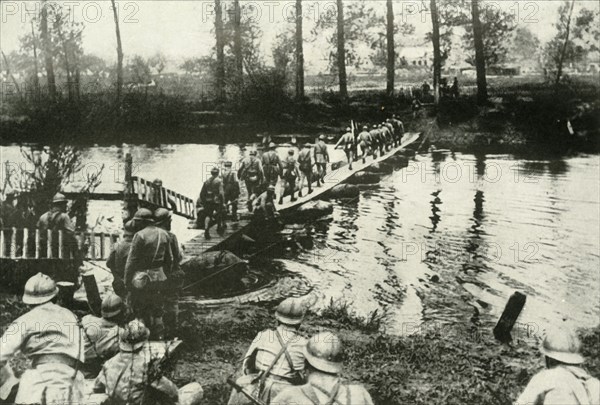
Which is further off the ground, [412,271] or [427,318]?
[412,271]

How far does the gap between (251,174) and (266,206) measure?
39 cm

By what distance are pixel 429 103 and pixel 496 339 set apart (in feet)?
7.05

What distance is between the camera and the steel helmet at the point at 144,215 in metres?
4.85

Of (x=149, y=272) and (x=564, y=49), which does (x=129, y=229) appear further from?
(x=564, y=49)

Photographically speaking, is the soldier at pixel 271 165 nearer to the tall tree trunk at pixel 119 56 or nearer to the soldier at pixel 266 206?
the soldier at pixel 266 206

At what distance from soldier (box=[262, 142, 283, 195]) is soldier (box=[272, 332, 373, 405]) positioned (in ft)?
7.45

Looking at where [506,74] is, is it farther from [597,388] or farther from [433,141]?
[597,388]

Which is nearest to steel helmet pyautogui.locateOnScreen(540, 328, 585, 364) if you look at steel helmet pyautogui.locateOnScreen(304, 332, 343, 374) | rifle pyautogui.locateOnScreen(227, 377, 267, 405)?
steel helmet pyautogui.locateOnScreen(304, 332, 343, 374)

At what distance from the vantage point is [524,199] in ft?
16.4

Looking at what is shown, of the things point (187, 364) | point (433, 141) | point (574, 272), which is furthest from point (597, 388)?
point (187, 364)

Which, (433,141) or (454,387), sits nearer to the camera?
(454,387)

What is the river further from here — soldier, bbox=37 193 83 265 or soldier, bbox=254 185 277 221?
soldier, bbox=254 185 277 221

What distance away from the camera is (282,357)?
3840 mm

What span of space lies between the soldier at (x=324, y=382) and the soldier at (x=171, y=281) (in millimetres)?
1600
